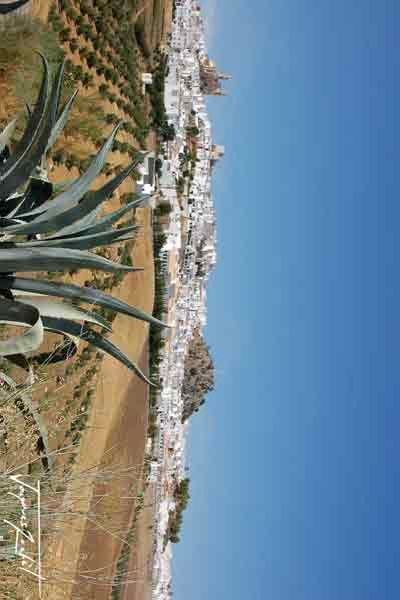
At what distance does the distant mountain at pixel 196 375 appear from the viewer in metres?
49.2

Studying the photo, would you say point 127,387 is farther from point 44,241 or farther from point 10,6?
point 44,241

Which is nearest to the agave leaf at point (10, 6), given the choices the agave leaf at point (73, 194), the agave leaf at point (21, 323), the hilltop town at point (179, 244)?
the agave leaf at point (73, 194)

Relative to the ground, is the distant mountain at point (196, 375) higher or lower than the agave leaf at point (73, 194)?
higher

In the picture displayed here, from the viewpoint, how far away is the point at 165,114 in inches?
1415

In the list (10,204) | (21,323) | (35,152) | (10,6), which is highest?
(10,6)

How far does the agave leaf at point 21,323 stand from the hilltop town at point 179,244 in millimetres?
25133

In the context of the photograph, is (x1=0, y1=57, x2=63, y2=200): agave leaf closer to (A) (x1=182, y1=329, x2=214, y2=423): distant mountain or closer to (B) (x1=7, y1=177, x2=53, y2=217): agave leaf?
(B) (x1=7, y1=177, x2=53, y2=217): agave leaf

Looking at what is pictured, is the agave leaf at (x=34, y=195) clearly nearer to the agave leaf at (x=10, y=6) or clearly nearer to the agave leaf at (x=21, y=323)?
the agave leaf at (x=21, y=323)

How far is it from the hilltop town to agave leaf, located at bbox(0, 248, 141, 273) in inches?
998

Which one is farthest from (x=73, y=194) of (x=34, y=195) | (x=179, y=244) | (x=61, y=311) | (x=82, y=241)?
(x=179, y=244)

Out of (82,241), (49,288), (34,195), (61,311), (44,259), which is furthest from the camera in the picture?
(34,195)

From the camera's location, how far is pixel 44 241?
7.15m

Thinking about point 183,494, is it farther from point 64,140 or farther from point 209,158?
point 64,140

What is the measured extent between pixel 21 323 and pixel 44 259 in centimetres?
95
